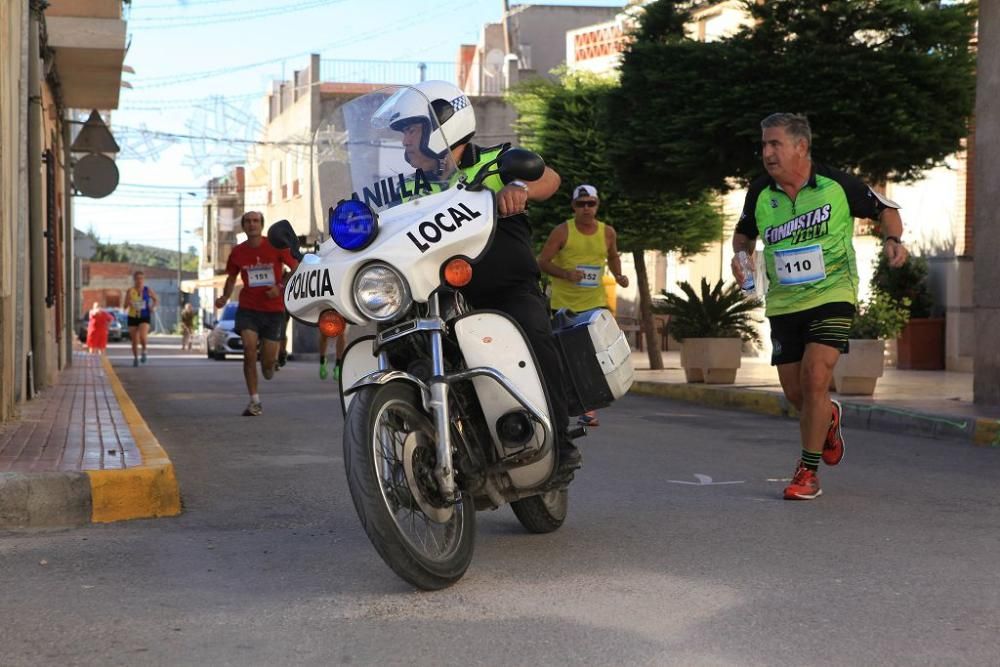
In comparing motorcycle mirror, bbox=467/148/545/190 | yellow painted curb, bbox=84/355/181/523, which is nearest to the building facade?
yellow painted curb, bbox=84/355/181/523

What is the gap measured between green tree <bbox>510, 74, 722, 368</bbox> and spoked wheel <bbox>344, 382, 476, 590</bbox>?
57.8 feet

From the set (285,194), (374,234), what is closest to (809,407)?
(374,234)

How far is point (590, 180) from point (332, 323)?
1957 cm

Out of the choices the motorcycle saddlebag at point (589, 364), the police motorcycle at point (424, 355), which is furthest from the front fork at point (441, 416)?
the motorcycle saddlebag at point (589, 364)

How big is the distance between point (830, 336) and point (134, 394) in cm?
1128

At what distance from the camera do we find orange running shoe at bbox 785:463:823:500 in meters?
6.97

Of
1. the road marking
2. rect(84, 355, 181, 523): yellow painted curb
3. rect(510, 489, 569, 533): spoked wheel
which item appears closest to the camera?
rect(510, 489, 569, 533): spoked wheel

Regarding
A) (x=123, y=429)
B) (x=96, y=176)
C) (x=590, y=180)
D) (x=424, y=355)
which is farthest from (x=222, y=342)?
(x=424, y=355)

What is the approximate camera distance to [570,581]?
16.2ft

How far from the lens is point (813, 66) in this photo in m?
15.8

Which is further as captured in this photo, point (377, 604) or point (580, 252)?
point (580, 252)

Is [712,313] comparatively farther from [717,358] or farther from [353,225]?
[353,225]

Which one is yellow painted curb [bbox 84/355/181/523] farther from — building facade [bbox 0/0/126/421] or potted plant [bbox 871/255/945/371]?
potted plant [bbox 871/255/945/371]

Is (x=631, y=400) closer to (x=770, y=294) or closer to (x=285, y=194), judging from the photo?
(x=770, y=294)
